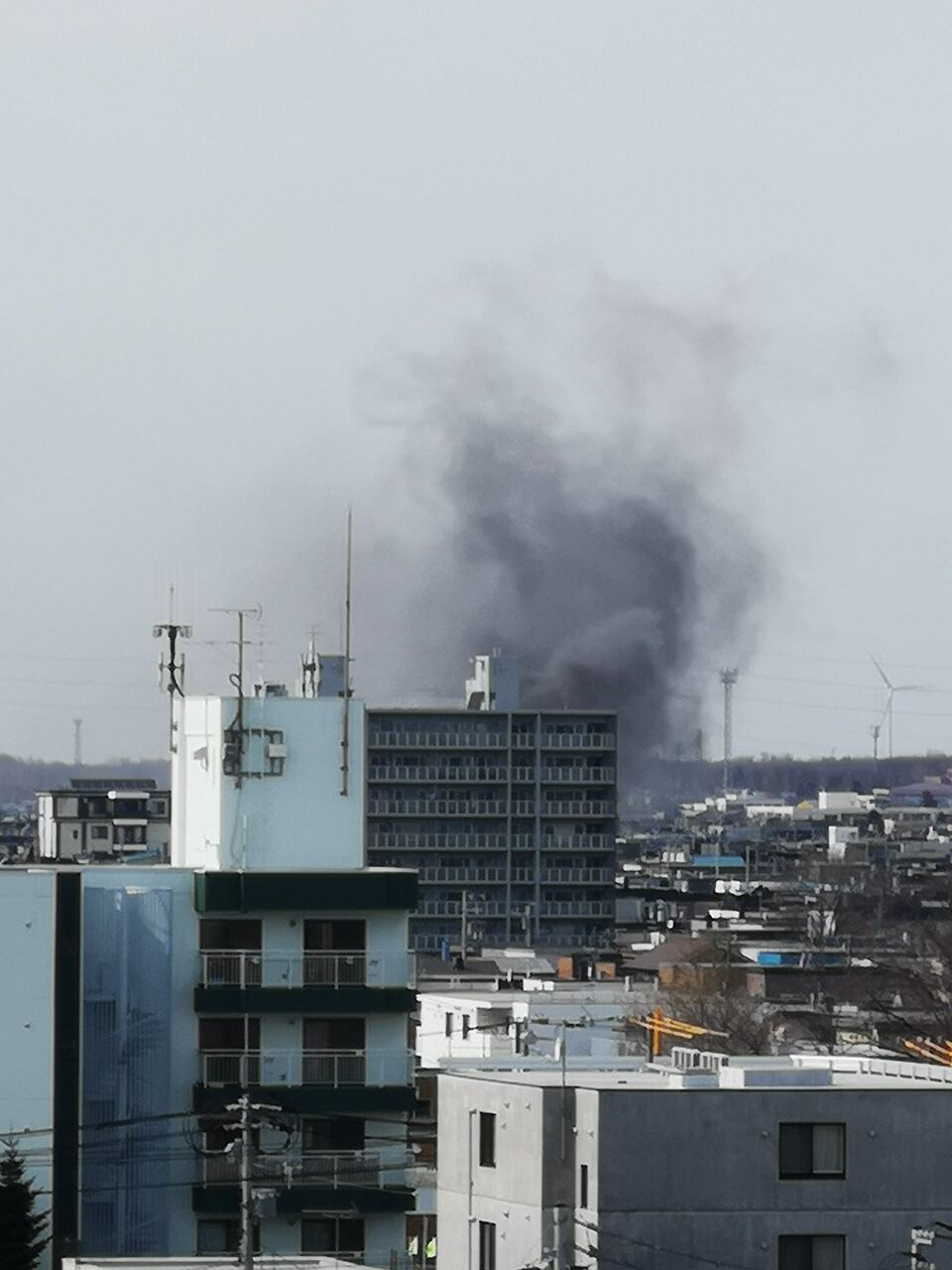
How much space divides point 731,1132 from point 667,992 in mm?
47698

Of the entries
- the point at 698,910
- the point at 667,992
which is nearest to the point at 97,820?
the point at 698,910

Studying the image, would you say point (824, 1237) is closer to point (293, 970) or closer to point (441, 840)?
point (293, 970)

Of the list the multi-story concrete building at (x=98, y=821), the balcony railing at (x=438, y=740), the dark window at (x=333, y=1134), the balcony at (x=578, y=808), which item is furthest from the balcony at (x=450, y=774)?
the dark window at (x=333, y=1134)

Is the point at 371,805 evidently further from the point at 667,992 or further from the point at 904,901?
the point at 667,992

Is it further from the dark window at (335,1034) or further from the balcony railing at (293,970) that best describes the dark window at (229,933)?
the dark window at (335,1034)

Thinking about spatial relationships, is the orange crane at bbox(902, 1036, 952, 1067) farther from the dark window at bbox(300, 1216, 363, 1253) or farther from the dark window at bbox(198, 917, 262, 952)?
the dark window at bbox(300, 1216, 363, 1253)

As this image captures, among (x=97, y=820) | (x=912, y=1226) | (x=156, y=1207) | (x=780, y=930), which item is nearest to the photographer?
(x=912, y=1226)

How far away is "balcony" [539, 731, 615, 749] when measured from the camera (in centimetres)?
12069

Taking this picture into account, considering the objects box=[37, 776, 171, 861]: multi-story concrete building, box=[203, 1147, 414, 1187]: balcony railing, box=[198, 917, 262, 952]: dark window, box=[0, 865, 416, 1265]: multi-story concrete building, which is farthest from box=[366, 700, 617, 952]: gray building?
box=[203, 1147, 414, 1187]: balcony railing

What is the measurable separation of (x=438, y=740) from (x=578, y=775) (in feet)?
17.1

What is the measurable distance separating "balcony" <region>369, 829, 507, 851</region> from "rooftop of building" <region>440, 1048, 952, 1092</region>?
88.1 m

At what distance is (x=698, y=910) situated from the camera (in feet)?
432

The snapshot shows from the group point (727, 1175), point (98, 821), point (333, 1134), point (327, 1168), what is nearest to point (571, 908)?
point (98, 821)

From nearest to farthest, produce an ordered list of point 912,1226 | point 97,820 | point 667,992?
point 912,1226, point 667,992, point 97,820
